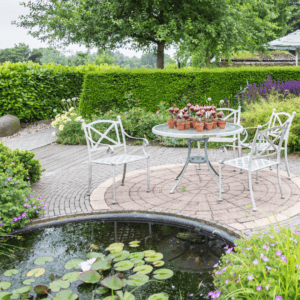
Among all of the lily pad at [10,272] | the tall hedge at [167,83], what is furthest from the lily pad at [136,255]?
the tall hedge at [167,83]

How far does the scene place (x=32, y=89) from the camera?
35.8ft

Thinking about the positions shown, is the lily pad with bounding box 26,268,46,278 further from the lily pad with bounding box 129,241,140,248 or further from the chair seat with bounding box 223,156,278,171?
the chair seat with bounding box 223,156,278,171

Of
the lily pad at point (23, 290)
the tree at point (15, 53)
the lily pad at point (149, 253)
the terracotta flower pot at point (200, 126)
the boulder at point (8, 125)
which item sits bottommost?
the lily pad at point (149, 253)

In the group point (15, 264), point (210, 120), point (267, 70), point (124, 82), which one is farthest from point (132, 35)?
point (15, 264)

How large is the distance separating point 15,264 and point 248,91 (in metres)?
7.87

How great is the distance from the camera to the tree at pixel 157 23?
44.3ft

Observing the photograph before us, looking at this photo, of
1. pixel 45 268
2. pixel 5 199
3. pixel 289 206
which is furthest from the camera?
pixel 289 206

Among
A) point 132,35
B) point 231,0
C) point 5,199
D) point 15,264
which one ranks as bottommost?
point 15,264

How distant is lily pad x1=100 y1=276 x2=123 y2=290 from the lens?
7.71 ft

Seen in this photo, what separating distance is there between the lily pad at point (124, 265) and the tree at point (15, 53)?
48532 millimetres

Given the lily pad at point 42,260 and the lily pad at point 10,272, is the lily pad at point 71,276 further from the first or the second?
the lily pad at point 10,272

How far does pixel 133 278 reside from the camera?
2.48 m

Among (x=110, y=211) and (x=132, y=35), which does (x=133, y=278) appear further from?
(x=132, y=35)

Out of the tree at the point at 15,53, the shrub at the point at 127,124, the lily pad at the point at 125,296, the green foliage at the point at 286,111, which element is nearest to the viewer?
the lily pad at the point at 125,296
